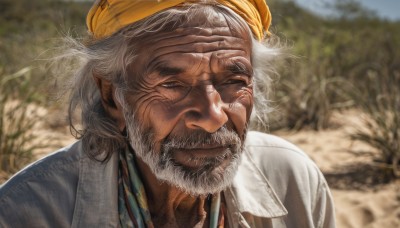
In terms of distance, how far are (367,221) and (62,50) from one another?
10.2 ft

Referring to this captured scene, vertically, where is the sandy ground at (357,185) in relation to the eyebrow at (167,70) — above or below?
below

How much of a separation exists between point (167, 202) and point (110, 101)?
1.61 feet

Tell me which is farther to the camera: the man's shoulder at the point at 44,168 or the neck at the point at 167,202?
the neck at the point at 167,202

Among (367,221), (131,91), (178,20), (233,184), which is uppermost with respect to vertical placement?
(178,20)

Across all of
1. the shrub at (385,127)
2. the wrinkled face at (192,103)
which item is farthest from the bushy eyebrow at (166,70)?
the shrub at (385,127)

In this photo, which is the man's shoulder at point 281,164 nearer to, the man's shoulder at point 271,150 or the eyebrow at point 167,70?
the man's shoulder at point 271,150

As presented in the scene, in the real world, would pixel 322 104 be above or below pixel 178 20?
below

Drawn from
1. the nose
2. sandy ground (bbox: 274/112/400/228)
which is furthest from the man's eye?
sandy ground (bbox: 274/112/400/228)

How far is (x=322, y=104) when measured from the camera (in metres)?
7.74

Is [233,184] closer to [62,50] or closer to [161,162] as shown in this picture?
[161,162]

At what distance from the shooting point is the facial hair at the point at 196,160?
1.86 meters

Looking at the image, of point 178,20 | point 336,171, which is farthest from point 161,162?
point 336,171

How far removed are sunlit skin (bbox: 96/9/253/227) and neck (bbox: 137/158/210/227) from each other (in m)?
0.24

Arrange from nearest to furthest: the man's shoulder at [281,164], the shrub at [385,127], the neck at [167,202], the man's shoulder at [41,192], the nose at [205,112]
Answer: the nose at [205,112] < the man's shoulder at [41,192] < the neck at [167,202] < the man's shoulder at [281,164] < the shrub at [385,127]
